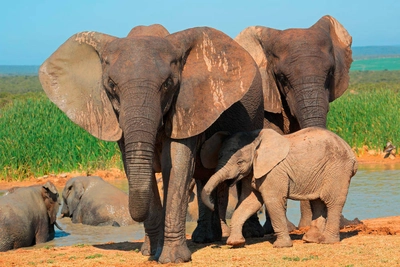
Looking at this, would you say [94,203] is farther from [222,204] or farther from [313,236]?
[313,236]

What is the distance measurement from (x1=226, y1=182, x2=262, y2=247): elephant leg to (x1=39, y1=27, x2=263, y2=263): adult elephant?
53 cm

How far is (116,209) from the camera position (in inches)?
448

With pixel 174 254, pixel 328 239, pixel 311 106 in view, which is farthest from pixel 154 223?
pixel 311 106

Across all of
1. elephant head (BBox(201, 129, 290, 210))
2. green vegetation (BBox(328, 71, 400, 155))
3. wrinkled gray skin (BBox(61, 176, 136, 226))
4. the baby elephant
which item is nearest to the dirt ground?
the baby elephant

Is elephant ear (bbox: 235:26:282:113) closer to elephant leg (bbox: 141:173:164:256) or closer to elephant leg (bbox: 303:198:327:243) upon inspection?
elephant leg (bbox: 303:198:327:243)

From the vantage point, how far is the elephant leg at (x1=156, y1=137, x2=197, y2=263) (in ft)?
22.9

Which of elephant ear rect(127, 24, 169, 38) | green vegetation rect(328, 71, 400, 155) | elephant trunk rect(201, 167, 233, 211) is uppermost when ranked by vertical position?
elephant ear rect(127, 24, 169, 38)

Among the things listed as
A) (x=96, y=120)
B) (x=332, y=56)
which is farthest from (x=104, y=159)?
(x=96, y=120)

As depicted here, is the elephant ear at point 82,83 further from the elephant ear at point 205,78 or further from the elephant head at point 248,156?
the elephant head at point 248,156

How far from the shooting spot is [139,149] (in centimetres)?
625

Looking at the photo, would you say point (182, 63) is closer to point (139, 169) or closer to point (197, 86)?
point (197, 86)

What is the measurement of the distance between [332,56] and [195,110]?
2.73m

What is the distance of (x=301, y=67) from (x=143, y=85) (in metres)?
2.84

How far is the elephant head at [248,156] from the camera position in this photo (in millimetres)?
7398
